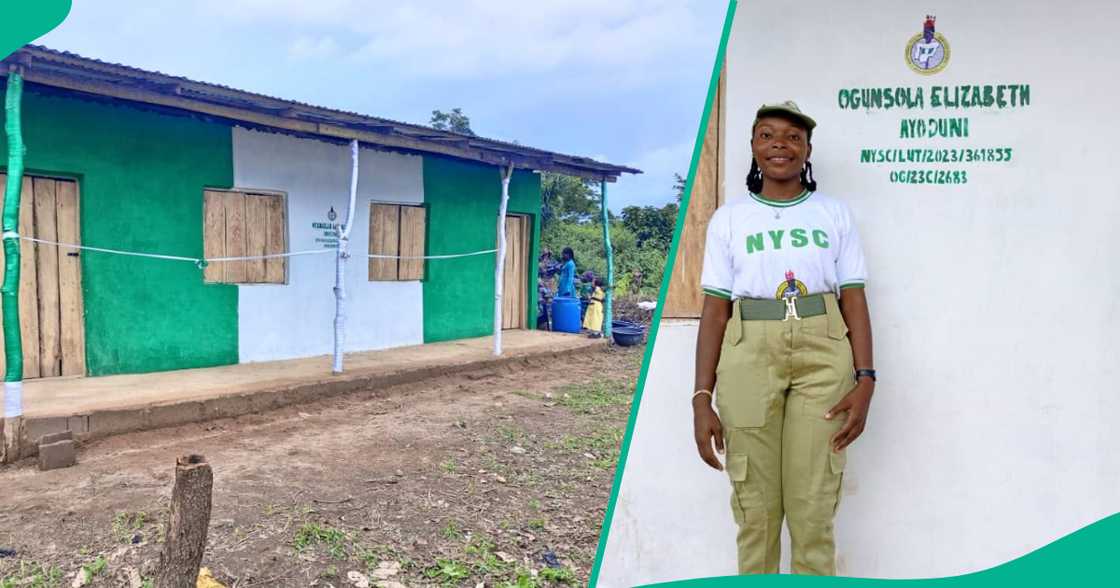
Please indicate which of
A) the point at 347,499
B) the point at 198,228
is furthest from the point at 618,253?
the point at 347,499

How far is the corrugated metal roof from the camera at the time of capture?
5875mm

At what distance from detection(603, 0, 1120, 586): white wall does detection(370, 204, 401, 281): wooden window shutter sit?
770 centimetres

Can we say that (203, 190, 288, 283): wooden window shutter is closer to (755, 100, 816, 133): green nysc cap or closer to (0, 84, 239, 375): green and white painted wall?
(0, 84, 239, 375): green and white painted wall

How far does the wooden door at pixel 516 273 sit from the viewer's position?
39.4 feet

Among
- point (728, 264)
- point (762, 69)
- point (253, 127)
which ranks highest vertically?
point (253, 127)

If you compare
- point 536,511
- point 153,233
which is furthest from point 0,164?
point 536,511

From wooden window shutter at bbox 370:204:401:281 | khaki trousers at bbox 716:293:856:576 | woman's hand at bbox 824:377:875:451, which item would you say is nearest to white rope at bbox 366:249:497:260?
wooden window shutter at bbox 370:204:401:281

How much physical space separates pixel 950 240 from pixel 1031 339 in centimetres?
42

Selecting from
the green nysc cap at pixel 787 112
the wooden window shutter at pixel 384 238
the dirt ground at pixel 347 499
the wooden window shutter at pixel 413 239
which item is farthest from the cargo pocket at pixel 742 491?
the wooden window shutter at pixel 413 239

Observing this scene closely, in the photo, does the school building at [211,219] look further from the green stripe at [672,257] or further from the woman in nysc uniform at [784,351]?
the woman in nysc uniform at [784,351]

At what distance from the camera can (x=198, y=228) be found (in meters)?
7.92

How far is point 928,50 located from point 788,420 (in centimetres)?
135

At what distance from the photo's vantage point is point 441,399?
8016mm

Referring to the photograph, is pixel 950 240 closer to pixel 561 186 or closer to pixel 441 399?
pixel 441 399
